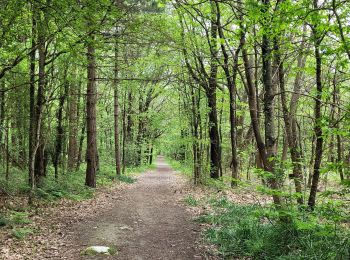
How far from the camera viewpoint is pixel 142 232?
7.34 metres

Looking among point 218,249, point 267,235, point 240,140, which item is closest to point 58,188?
point 218,249

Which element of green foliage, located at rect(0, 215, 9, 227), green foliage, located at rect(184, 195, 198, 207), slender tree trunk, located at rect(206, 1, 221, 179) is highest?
slender tree trunk, located at rect(206, 1, 221, 179)

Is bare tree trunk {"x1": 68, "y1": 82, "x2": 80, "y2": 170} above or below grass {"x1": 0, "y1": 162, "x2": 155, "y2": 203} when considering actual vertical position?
above

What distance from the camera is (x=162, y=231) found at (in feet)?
24.6

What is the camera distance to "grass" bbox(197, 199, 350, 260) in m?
4.72

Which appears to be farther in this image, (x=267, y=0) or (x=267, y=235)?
(x=267, y=0)

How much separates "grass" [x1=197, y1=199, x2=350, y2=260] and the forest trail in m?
0.61

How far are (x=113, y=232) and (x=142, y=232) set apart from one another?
2.21 ft

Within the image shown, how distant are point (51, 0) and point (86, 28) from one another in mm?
988

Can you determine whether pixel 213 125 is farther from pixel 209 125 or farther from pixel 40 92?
pixel 40 92

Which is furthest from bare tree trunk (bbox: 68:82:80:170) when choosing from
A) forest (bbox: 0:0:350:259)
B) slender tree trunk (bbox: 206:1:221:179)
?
slender tree trunk (bbox: 206:1:221:179)

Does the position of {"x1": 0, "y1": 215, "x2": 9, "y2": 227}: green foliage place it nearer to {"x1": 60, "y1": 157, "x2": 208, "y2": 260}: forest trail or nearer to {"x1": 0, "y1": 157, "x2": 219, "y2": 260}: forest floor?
{"x1": 0, "y1": 157, "x2": 219, "y2": 260}: forest floor

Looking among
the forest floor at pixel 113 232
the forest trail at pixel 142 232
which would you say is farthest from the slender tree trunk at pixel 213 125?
the forest trail at pixel 142 232

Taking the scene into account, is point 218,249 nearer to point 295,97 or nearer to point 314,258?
point 314,258
